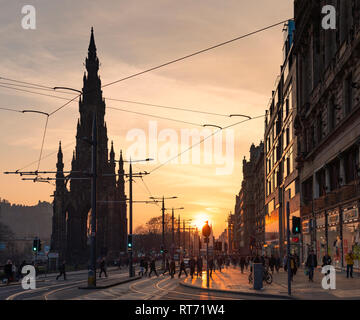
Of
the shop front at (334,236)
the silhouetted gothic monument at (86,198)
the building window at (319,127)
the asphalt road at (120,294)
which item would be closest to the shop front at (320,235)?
the shop front at (334,236)

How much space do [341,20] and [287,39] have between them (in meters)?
32.9

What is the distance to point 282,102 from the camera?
7238 cm

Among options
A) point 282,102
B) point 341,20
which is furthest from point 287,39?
point 341,20

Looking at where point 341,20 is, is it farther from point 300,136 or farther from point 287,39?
point 287,39

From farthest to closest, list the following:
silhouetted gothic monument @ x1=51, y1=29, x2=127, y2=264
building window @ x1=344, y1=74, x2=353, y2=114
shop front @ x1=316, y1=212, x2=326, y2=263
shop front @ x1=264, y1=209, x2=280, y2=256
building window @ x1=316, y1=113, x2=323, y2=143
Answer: silhouetted gothic monument @ x1=51, y1=29, x2=127, y2=264 < shop front @ x1=264, y1=209, x2=280, y2=256 < building window @ x1=316, y1=113, x2=323, y2=143 < shop front @ x1=316, y1=212, x2=326, y2=263 < building window @ x1=344, y1=74, x2=353, y2=114

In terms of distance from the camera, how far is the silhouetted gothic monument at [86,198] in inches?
4427

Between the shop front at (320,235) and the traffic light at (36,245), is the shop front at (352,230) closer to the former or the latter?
the shop front at (320,235)

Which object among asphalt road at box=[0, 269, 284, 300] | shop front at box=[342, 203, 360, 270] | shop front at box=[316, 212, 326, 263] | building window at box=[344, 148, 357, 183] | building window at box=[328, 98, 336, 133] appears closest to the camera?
asphalt road at box=[0, 269, 284, 300]

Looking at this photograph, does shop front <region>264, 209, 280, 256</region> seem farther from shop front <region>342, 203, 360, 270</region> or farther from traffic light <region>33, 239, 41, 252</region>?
traffic light <region>33, 239, 41, 252</region>

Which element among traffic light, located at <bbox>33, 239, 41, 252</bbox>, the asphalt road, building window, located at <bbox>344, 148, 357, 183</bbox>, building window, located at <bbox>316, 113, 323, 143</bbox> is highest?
building window, located at <bbox>316, 113, 323, 143</bbox>

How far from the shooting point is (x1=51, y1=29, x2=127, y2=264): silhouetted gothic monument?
112450 mm

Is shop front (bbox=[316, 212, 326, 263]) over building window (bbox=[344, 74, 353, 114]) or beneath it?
beneath

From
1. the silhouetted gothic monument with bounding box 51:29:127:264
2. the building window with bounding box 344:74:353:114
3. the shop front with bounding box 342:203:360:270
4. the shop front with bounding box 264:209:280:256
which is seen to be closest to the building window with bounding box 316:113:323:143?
the building window with bounding box 344:74:353:114
